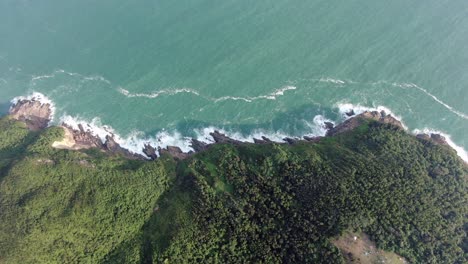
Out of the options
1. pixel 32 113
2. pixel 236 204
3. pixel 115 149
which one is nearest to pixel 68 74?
pixel 32 113

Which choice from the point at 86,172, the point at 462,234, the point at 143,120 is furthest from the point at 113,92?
the point at 462,234

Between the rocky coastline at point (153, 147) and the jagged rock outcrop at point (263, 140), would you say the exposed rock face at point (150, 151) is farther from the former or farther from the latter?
the jagged rock outcrop at point (263, 140)

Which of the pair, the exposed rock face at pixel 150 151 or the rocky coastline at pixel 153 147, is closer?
the rocky coastline at pixel 153 147

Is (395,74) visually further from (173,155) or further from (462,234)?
(173,155)

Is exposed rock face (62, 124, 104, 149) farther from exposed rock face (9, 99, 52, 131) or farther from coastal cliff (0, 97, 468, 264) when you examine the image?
exposed rock face (9, 99, 52, 131)

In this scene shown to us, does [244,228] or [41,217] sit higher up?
[41,217]

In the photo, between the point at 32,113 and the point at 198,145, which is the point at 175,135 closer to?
the point at 198,145

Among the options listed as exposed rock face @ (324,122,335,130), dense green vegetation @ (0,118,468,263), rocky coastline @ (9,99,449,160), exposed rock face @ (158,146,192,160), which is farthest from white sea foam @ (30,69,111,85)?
exposed rock face @ (324,122,335,130)

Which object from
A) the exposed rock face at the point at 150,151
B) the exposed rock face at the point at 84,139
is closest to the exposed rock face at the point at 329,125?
the exposed rock face at the point at 150,151
